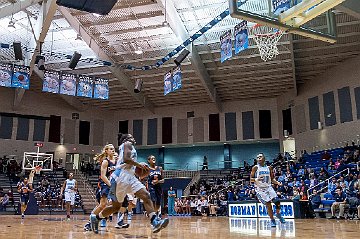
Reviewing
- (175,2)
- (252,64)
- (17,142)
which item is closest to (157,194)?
(175,2)

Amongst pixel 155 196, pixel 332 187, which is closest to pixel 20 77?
pixel 155 196

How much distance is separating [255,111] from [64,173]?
15753 millimetres

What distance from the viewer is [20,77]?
20047mm

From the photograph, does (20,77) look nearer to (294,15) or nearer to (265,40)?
(265,40)

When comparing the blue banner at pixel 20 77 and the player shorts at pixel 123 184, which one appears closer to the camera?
the player shorts at pixel 123 184

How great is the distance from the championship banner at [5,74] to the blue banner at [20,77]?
0.67 ft

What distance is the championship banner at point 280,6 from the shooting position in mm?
7510

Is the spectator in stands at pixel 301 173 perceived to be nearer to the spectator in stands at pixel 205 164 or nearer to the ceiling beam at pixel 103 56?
the spectator in stands at pixel 205 164

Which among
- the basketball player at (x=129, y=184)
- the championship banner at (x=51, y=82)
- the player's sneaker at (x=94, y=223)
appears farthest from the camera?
the championship banner at (x=51, y=82)

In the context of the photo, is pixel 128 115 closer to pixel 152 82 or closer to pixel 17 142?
pixel 152 82

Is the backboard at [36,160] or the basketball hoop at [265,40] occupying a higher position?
the basketball hoop at [265,40]

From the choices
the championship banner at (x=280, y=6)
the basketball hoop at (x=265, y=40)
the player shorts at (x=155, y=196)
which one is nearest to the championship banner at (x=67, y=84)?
the basketball hoop at (x=265, y=40)

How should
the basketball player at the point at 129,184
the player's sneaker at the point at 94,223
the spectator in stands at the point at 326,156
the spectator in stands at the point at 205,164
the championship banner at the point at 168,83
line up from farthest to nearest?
the spectator in stands at the point at 205,164 → the spectator in stands at the point at 326,156 → the championship banner at the point at 168,83 → the player's sneaker at the point at 94,223 → the basketball player at the point at 129,184

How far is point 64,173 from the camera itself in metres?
28.7
